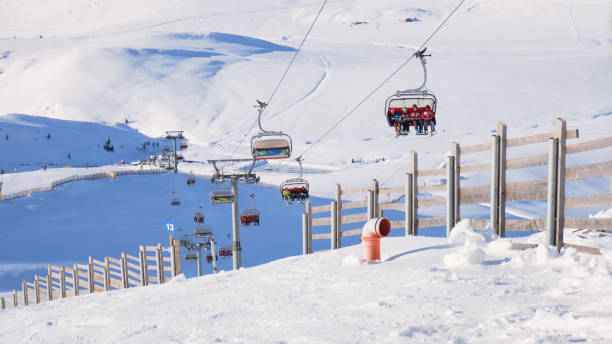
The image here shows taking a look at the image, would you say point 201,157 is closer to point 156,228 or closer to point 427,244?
point 156,228

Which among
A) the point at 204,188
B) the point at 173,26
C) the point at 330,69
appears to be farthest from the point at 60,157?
the point at 173,26

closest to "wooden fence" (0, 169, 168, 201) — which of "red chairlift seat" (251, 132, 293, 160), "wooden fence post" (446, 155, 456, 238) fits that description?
"red chairlift seat" (251, 132, 293, 160)

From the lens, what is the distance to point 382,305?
5.41m

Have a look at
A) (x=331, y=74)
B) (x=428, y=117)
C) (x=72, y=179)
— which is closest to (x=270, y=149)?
(x=428, y=117)

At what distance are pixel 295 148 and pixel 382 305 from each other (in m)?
59.1

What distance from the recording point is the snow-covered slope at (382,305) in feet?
15.1

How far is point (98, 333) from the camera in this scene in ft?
19.3

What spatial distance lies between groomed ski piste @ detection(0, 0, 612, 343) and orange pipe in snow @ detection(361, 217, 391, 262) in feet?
0.60

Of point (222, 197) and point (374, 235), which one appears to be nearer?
point (374, 235)

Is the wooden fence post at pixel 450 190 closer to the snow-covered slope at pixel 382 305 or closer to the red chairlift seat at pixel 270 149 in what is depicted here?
the snow-covered slope at pixel 382 305

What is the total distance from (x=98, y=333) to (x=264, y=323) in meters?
1.77

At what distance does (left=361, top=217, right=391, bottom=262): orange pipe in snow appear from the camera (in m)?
7.20

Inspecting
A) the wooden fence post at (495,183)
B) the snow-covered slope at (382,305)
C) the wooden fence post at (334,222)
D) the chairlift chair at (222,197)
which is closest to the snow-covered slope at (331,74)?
the chairlift chair at (222,197)

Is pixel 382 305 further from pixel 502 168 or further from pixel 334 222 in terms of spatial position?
pixel 334 222
